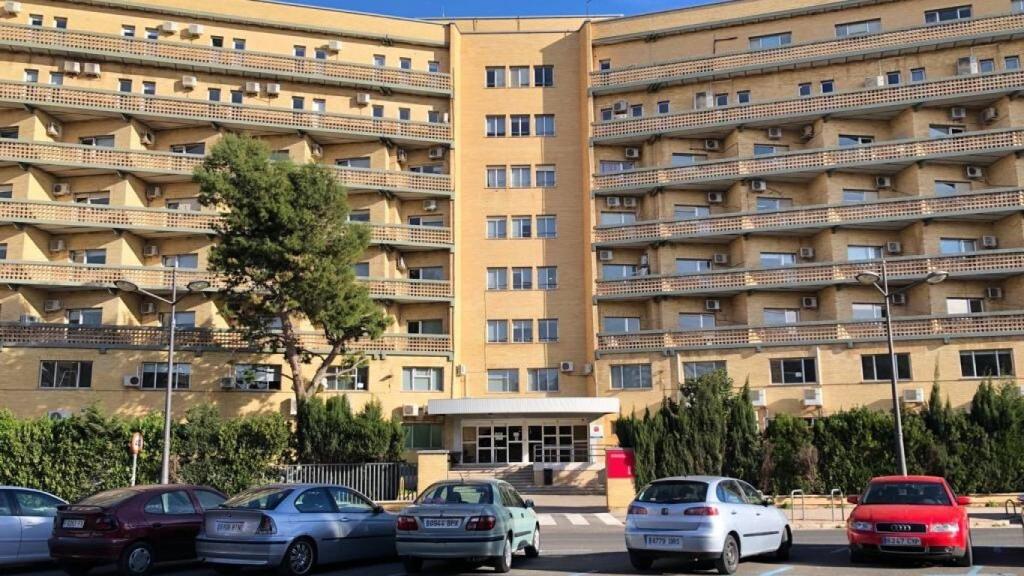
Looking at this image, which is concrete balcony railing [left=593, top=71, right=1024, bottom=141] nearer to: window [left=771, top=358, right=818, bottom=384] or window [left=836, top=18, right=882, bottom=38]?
window [left=836, top=18, right=882, bottom=38]

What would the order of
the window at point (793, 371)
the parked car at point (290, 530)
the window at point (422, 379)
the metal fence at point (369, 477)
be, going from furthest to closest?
Answer: the window at point (422, 379) < the window at point (793, 371) < the metal fence at point (369, 477) < the parked car at point (290, 530)

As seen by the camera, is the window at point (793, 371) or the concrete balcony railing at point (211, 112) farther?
the concrete balcony railing at point (211, 112)

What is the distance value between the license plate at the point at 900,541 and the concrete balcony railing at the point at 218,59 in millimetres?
34003

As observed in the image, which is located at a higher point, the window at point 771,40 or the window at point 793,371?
the window at point 771,40

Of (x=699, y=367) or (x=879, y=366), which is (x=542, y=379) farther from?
(x=879, y=366)

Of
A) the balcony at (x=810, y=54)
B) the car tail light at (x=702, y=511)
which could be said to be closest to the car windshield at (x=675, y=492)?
the car tail light at (x=702, y=511)

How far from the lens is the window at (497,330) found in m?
41.8

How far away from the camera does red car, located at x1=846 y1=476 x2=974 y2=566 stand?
1313cm

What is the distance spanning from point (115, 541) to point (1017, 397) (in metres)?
30.0

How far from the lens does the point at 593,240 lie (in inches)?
1638

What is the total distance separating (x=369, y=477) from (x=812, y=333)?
69.1ft

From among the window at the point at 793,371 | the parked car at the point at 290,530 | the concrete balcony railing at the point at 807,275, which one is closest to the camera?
the parked car at the point at 290,530

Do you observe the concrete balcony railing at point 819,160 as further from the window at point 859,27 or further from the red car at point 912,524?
the red car at point 912,524

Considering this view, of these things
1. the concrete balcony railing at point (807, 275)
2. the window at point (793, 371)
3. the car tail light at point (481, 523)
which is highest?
the concrete balcony railing at point (807, 275)
